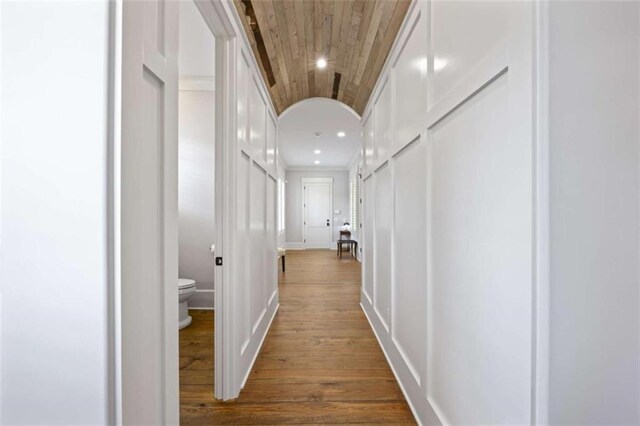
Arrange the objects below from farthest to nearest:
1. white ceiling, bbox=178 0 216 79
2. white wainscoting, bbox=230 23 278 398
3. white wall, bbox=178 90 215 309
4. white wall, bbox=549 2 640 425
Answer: white wall, bbox=178 90 215 309, white ceiling, bbox=178 0 216 79, white wainscoting, bbox=230 23 278 398, white wall, bbox=549 2 640 425

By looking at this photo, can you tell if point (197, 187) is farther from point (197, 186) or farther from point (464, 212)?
point (464, 212)

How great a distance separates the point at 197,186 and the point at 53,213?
9.27 feet

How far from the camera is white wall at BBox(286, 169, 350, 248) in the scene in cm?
897

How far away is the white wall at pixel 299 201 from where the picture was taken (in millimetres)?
8969

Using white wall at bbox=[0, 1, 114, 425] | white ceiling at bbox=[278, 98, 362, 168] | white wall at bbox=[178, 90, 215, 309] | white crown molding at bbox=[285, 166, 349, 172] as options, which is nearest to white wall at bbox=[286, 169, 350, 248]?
white crown molding at bbox=[285, 166, 349, 172]

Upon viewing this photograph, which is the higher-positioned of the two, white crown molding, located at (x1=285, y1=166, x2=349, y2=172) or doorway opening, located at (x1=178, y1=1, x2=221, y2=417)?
white crown molding, located at (x1=285, y1=166, x2=349, y2=172)

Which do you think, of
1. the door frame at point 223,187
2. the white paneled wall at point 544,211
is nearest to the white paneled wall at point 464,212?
the white paneled wall at point 544,211

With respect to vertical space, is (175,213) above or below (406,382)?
above

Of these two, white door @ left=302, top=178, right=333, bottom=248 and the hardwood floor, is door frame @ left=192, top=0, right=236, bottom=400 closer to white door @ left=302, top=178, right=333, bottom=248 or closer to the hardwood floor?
the hardwood floor

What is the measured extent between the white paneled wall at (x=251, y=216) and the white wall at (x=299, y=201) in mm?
6125

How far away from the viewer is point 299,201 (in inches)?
355

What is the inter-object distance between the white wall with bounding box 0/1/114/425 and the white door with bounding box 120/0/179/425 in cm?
4

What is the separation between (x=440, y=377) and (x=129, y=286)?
1265mm

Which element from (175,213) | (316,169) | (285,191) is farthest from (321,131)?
(175,213)
